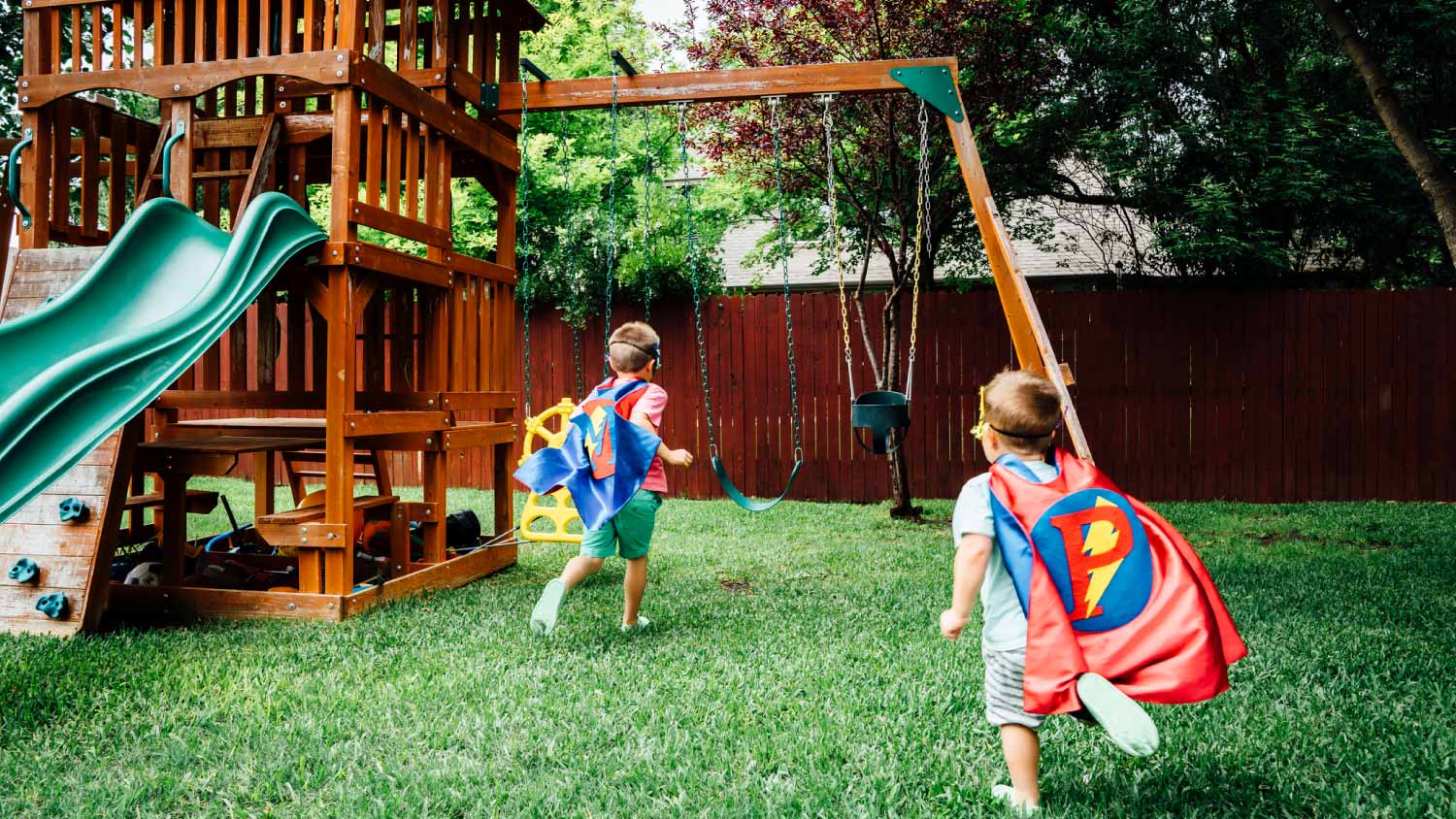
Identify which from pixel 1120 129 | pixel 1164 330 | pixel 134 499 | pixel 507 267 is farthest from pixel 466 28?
pixel 1164 330

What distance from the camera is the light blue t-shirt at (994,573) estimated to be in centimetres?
243

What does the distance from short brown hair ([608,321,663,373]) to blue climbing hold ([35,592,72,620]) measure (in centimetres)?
275

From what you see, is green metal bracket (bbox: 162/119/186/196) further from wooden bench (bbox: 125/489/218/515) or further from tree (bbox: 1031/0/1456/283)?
tree (bbox: 1031/0/1456/283)

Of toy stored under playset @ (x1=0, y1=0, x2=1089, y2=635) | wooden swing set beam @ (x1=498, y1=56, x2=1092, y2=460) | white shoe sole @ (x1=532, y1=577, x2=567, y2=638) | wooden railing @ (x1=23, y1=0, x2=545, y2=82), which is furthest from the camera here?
wooden swing set beam @ (x1=498, y1=56, x2=1092, y2=460)

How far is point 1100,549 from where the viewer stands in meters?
2.43

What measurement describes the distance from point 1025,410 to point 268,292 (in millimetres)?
4821

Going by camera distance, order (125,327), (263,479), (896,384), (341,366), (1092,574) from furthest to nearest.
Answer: (896,384), (263,479), (341,366), (125,327), (1092,574)

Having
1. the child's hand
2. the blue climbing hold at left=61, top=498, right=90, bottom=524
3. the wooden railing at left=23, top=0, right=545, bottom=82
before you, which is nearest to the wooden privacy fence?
the wooden railing at left=23, top=0, right=545, bottom=82

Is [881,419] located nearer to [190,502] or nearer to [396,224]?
[396,224]

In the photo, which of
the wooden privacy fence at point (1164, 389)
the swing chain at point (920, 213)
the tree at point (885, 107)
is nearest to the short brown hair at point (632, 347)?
the swing chain at point (920, 213)

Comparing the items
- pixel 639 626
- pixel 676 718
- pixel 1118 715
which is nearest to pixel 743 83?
pixel 639 626

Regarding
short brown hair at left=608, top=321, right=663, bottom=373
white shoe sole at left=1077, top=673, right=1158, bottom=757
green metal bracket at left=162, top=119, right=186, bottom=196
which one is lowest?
white shoe sole at left=1077, top=673, right=1158, bottom=757

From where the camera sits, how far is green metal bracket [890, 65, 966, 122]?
5.62 metres

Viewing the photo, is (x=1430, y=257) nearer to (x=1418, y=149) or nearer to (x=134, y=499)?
(x=1418, y=149)
